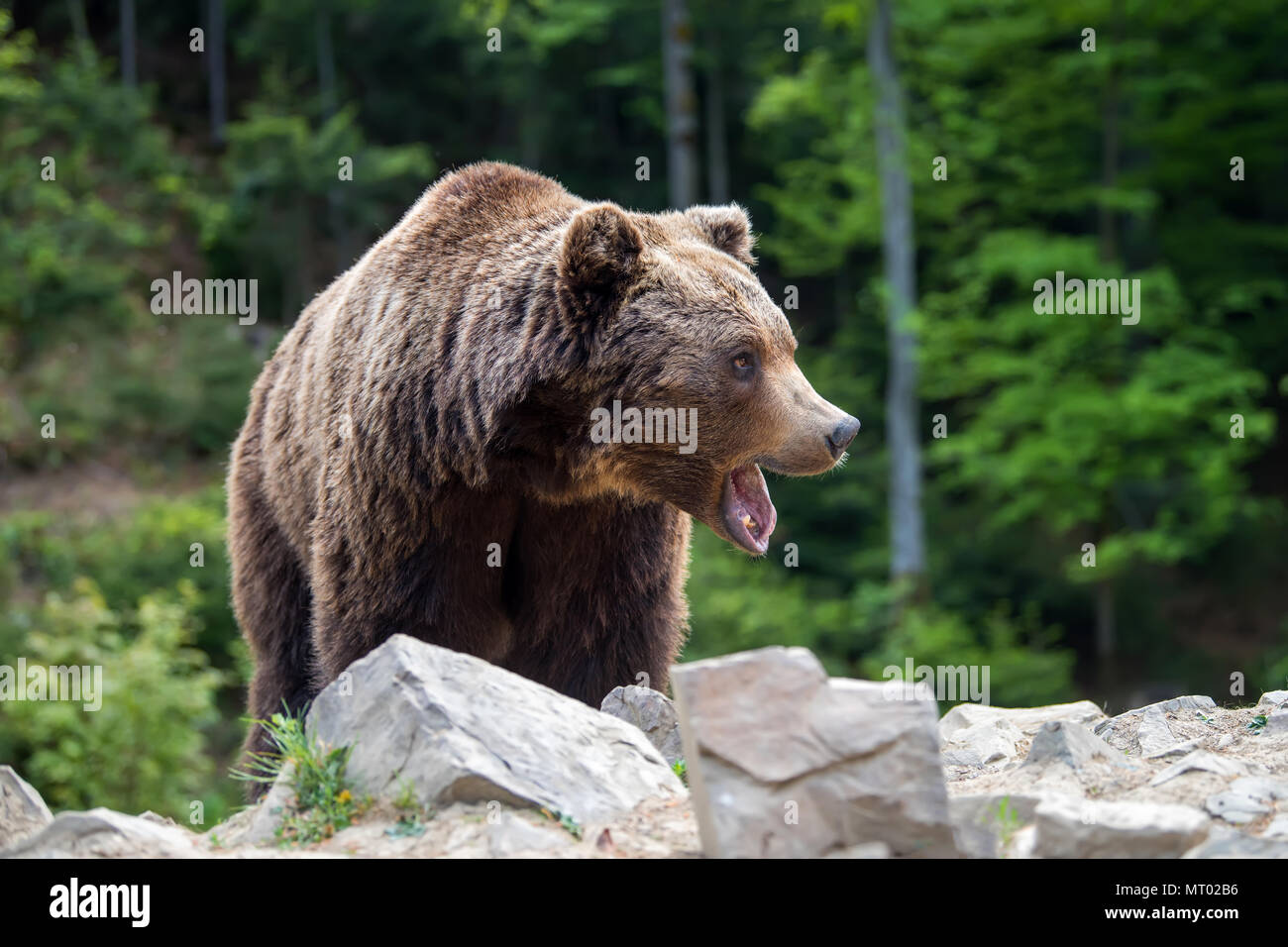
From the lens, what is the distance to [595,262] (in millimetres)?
4945

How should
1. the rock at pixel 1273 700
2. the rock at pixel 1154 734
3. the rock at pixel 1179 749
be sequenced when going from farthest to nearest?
the rock at pixel 1273 700
the rock at pixel 1154 734
the rock at pixel 1179 749

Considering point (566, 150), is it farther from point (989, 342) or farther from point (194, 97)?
point (989, 342)

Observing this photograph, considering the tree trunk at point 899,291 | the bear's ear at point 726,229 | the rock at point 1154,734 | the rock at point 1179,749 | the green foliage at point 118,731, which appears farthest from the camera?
the tree trunk at point 899,291

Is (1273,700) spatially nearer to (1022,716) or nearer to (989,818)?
(1022,716)

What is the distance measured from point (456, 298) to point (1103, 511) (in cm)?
1420

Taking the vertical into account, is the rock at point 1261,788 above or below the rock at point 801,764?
below

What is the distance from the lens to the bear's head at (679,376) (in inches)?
195

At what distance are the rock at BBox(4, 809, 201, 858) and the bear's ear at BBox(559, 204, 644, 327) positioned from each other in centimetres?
236

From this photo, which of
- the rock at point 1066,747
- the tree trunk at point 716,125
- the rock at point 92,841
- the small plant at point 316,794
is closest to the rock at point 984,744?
the rock at point 1066,747

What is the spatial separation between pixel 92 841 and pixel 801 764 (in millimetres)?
1849

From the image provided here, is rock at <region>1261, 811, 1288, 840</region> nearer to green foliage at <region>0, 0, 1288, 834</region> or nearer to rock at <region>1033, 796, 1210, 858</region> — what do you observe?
rock at <region>1033, 796, 1210, 858</region>

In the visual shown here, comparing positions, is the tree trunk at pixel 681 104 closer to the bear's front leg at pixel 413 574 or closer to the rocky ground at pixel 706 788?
the bear's front leg at pixel 413 574

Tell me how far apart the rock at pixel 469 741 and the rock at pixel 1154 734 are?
180 cm

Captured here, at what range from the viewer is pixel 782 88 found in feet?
60.0
